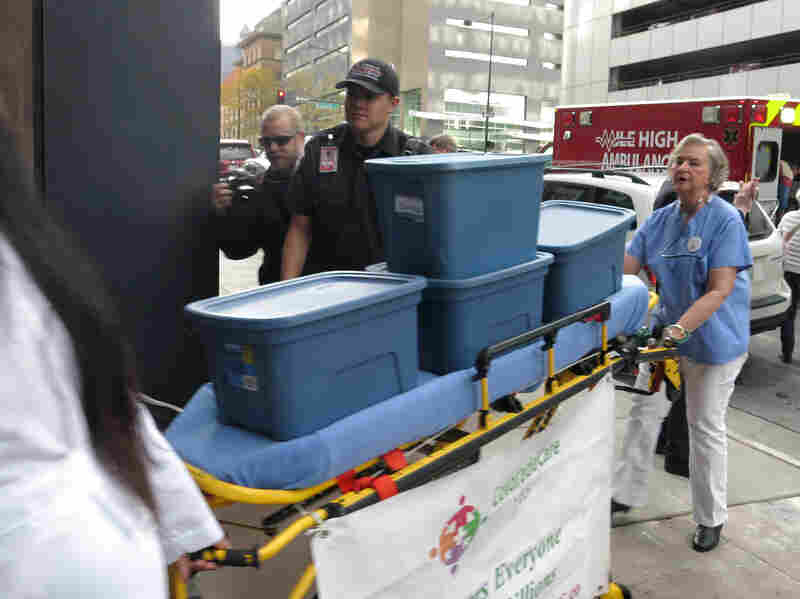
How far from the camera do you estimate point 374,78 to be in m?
3.36

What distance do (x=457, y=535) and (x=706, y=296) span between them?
193cm

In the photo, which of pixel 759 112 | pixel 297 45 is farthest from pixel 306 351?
pixel 297 45

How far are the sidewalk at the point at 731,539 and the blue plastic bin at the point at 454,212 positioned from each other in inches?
76.2

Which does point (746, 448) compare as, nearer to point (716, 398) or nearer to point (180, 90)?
point (716, 398)

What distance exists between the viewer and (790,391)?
21.6 ft

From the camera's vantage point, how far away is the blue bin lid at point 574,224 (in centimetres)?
290

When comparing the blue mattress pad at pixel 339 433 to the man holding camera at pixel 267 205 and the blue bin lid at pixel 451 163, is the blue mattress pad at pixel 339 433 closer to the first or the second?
the blue bin lid at pixel 451 163

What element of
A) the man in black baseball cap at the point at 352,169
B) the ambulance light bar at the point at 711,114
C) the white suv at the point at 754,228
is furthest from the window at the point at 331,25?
the man in black baseball cap at the point at 352,169

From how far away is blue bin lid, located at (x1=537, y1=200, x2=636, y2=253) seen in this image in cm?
290

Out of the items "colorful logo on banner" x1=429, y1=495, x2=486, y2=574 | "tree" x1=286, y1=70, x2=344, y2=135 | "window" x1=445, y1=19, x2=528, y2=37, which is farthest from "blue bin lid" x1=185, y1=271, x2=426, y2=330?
"window" x1=445, y1=19, x2=528, y2=37

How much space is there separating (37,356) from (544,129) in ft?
249

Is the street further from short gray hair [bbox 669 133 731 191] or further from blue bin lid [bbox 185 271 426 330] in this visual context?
short gray hair [bbox 669 133 731 191]

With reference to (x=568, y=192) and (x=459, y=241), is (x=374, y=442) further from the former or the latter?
(x=568, y=192)

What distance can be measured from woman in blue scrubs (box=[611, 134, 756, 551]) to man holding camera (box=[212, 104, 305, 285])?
1.90 meters
